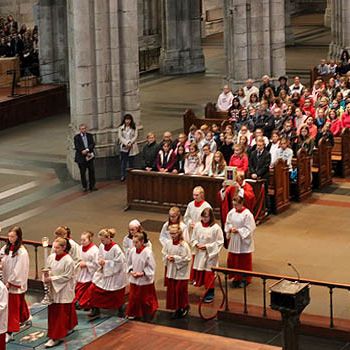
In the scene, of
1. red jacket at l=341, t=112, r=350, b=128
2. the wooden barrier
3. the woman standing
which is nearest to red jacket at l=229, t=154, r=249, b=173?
the wooden barrier

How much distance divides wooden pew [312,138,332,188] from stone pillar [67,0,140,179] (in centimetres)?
448

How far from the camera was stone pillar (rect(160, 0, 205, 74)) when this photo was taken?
39344 mm

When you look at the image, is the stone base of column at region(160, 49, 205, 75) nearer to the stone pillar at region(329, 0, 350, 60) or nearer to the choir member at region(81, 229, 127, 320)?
the stone pillar at region(329, 0, 350, 60)

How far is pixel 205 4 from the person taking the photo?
49.0 meters

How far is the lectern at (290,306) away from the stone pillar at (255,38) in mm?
18238

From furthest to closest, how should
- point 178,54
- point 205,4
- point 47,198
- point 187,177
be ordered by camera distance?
point 205,4 < point 178,54 < point 47,198 < point 187,177

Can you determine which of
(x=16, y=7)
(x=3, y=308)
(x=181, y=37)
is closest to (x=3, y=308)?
(x=3, y=308)

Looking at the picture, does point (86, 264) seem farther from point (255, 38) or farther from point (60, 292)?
point (255, 38)

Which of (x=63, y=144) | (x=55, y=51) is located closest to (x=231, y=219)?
(x=63, y=144)

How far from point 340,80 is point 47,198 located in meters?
9.21

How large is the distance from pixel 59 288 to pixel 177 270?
1.88 metres

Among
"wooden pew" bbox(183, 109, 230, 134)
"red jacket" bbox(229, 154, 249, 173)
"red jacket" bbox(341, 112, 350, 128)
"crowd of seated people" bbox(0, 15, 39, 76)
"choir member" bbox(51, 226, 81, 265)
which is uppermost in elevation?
"crowd of seated people" bbox(0, 15, 39, 76)

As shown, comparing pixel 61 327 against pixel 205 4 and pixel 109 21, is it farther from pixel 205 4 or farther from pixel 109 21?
pixel 205 4

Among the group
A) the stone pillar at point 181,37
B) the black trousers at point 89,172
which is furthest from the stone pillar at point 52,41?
the black trousers at point 89,172
